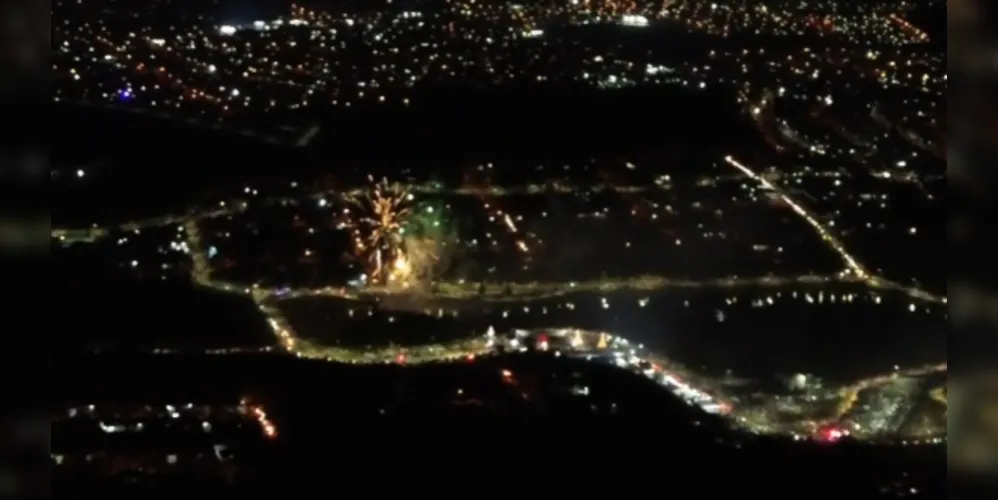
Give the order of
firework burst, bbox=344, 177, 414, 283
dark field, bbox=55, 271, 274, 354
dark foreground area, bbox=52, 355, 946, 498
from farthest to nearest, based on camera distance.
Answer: firework burst, bbox=344, 177, 414, 283 < dark field, bbox=55, 271, 274, 354 < dark foreground area, bbox=52, 355, 946, 498

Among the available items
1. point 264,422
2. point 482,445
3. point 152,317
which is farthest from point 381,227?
point 482,445

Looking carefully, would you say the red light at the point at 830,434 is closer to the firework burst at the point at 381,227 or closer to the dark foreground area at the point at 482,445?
the dark foreground area at the point at 482,445

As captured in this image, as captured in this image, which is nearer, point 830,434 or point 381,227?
point 830,434

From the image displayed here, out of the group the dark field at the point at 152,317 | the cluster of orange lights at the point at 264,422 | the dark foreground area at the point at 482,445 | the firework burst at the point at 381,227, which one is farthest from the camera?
the firework burst at the point at 381,227

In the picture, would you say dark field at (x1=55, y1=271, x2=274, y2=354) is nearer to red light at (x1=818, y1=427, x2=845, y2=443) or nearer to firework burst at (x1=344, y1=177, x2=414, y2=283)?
firework burst at (x1=344, y1=177, x2=414, y2=283)

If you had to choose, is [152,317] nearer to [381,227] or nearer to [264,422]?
[264,422]

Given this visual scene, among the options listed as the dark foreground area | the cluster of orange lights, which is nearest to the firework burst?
the dark foreground area

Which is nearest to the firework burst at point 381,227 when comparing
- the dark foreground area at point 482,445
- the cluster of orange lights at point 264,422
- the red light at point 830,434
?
the dark foreground area at point 482,445

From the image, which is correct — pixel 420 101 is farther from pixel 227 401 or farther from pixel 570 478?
pixel 570 478
